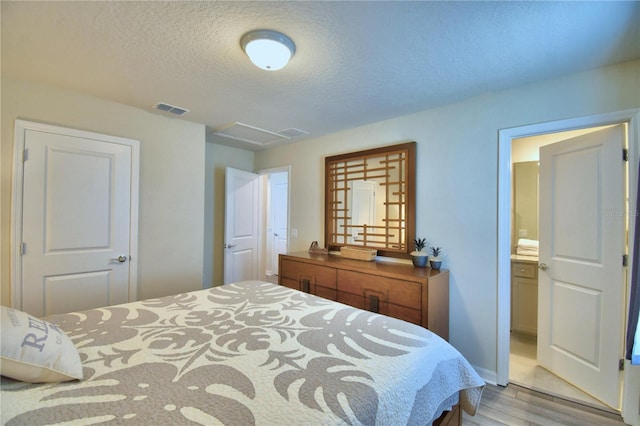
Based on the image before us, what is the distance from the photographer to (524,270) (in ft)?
10.3

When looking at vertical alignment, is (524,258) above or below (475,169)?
below

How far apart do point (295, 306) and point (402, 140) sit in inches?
79.5

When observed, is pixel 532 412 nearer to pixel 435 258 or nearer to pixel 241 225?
pixel 435 258

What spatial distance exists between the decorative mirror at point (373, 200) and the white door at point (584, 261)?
117cm

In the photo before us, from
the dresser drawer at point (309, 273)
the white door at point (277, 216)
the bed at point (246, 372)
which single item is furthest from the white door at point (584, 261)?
the white door at point (277, 216)

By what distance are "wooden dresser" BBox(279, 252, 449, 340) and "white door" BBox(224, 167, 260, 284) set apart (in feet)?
4.08

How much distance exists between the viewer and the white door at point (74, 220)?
226cm

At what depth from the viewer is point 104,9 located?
1.45 metres

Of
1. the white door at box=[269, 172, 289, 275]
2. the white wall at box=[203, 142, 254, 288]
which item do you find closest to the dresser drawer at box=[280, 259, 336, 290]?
the white wall at box=[203, 142, 254, 288]

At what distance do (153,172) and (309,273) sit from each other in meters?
1.92

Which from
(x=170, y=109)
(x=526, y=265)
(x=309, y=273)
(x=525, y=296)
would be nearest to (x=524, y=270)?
(x=526, y=265)

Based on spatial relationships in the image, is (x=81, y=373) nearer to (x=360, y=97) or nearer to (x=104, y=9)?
(x=104, y=9)

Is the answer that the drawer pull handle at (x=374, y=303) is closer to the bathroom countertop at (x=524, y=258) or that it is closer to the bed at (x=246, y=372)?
the bed at (x=246, y=372)

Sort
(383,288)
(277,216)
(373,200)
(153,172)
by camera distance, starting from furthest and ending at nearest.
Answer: (277,216)
(373,200)
(153,172)
(383,288)
